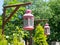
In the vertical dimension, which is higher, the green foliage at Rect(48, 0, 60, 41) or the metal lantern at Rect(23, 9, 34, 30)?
the metal lantern at Rect(23, 9, 34, 30)

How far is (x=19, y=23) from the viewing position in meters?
30.4

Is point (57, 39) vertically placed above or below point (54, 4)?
below

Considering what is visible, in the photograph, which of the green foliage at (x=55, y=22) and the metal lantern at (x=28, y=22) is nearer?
the metal lantern at (x=28, y=22)

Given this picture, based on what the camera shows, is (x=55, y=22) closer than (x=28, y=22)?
No

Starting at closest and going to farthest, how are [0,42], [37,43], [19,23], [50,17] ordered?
[0,42], [37,43], [19,23], [50,17]

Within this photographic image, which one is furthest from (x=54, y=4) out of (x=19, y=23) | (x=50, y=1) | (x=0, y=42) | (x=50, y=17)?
(x=0, y=42)

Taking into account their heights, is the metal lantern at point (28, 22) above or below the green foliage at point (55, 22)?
above

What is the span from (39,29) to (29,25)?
1409 cm

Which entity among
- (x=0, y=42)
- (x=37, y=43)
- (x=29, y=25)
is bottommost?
(x=37, y=43)

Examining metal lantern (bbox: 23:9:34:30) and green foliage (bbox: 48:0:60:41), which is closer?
metal lantern (bbox: 23:9:34:30)

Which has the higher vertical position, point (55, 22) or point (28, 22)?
point (28, 22)

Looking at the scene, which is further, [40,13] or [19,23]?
[40,13]

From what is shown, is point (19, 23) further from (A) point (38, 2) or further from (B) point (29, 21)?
(B) point (29, 21)

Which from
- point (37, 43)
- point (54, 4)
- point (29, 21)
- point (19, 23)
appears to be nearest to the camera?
point (29, 21)
